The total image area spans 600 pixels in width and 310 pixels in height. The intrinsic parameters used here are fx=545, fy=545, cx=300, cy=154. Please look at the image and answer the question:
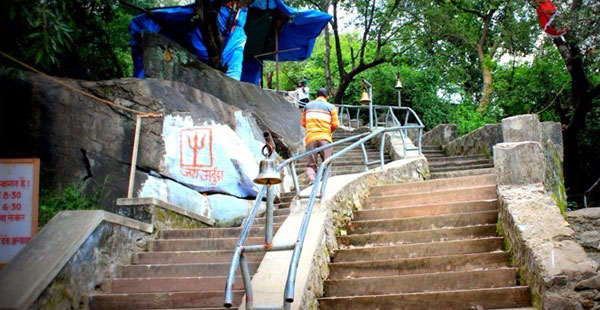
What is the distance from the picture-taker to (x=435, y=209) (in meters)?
6.73

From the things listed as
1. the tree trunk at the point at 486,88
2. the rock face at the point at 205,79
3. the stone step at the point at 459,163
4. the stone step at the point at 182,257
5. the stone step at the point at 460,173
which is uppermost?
the tree trunk at the point at 486,88

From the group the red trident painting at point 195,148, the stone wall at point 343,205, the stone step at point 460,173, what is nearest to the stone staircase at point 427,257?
the stone wall at point 343,205

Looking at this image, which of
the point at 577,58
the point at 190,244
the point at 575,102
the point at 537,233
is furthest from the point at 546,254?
the point at 575,102

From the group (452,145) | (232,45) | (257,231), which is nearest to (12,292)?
(257,231)

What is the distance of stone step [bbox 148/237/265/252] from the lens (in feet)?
20.5

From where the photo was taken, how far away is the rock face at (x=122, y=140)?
26.9ft

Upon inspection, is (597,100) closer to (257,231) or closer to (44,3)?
(257,231)

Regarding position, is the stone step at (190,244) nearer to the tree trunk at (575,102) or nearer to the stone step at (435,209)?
the stone step at (435,209)

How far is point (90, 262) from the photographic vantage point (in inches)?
208

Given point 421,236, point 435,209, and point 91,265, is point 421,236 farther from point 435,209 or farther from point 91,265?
point 91,265

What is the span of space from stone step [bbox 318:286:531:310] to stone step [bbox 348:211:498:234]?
5.29 feet

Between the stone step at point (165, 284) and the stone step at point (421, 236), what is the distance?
1634 millimetres

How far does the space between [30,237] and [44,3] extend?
2.34m

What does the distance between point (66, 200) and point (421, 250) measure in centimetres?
514
